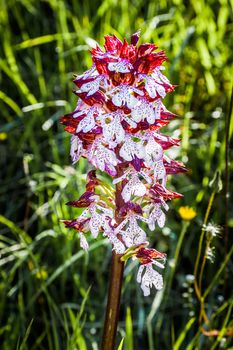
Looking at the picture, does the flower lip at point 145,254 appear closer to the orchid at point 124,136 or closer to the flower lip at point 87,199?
the orchid at point 124,136

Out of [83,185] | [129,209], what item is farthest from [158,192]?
[83,185]

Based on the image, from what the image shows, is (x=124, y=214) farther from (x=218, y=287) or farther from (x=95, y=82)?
(x=218, y=287)

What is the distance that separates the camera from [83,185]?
3078 mm

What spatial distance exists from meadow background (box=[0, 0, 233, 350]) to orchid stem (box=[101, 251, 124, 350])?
0.41 metres

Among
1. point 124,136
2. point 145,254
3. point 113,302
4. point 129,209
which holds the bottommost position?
point 113,302

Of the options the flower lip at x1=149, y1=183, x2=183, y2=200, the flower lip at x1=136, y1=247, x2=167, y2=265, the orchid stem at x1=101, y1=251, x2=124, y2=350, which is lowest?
the orchid stem at x1=101, y1=251, x2=124, y2=350

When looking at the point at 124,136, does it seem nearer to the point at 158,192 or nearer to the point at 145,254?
the point at 158,192

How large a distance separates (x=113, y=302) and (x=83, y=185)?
137 cm

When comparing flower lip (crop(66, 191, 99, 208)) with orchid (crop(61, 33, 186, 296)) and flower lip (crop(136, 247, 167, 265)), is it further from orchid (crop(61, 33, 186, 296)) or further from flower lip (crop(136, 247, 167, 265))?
flower lip (crop(136, 247, 167, 265))

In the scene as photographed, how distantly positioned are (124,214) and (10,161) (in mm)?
2203

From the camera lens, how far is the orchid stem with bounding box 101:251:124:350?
1.70 metres

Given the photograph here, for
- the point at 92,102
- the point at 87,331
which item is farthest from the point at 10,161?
the point at 92,102

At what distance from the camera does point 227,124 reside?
2180mm

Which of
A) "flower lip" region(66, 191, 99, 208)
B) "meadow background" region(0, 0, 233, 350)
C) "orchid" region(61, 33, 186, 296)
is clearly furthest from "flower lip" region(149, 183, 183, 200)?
"meadow background" region(0, 0, 233, 350)
